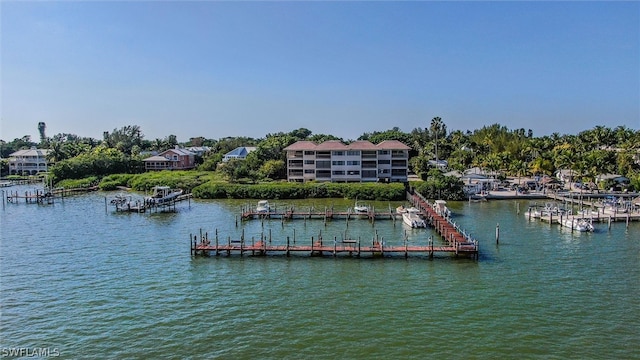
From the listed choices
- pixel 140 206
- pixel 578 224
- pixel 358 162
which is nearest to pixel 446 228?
pixel 578 224

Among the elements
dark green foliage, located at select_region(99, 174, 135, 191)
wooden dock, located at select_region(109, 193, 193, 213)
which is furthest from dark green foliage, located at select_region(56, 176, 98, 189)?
wooden dock, located at select_region(109, 193, 193, 213)

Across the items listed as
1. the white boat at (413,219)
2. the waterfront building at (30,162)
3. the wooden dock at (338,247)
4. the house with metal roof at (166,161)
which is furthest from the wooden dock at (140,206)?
the waterfront building at (30,162)

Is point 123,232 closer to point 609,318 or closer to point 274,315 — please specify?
point 274,315

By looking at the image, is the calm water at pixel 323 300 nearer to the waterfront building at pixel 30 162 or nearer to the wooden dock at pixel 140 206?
the wooden dock at pixel 140 206

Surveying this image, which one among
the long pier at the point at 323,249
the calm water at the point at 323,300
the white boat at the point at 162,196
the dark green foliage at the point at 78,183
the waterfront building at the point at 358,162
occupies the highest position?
the waterfront building at the point at 358,162

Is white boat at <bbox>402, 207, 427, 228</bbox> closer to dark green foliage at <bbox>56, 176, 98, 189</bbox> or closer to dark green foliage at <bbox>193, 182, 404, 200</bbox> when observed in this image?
dark green foliage at <bbox>193, 182, 404, 200</bbox>

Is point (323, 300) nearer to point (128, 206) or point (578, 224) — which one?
point (578, 224)
